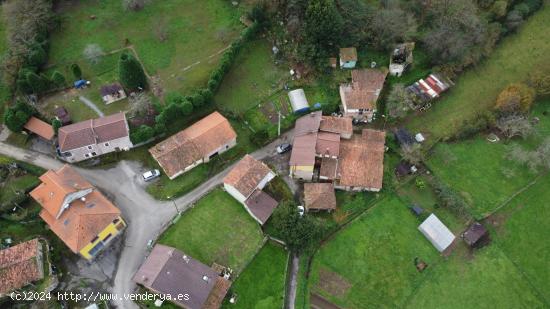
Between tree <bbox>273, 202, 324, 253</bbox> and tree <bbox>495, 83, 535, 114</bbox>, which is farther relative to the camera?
tree <bbox>495, 83, 535, 114</bbox>

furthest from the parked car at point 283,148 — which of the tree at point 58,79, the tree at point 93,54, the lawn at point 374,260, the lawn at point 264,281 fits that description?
the tree at point 58,79

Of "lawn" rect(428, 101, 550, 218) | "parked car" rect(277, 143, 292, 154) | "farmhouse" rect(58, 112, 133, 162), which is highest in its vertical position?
"farmhouse" rect(58, 112, 133, 162)

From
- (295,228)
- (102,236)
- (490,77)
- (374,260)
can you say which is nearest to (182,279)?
(102,236)

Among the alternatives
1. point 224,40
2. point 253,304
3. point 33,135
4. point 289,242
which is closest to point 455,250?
point 289,242

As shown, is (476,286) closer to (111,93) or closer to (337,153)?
(337,153)

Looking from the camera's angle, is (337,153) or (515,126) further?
(515,126)

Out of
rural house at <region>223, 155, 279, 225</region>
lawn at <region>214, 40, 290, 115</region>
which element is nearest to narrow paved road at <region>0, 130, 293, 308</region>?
rural house at <region>223, 155, 279, 225</region>

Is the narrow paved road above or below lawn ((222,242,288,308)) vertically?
above

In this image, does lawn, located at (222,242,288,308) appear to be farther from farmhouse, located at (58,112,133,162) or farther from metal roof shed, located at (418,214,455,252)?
farmhouse, located at (58,112,133,162)
